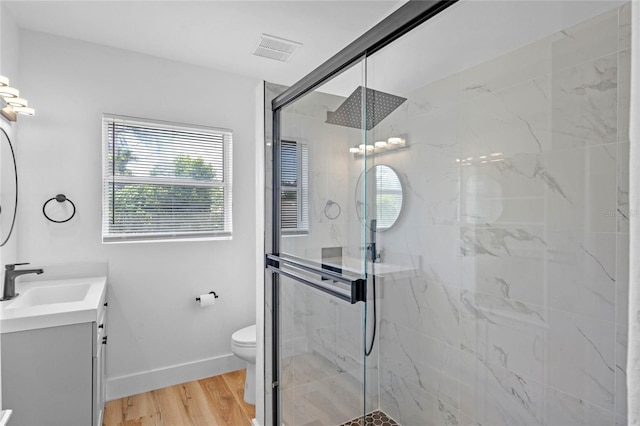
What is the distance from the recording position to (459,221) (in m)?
1.70

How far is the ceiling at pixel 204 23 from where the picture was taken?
2125 mm

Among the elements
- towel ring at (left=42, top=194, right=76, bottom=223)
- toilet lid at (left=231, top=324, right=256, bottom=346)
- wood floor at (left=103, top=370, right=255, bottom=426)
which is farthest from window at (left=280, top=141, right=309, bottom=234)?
towel ring at (left=42, top=194, right=76, bottom=223)

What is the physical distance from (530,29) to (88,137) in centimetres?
268

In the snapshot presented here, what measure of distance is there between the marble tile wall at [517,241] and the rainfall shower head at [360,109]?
3.2 inches

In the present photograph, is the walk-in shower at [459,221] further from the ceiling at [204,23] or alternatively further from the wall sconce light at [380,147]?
the ceiling at [204,23]

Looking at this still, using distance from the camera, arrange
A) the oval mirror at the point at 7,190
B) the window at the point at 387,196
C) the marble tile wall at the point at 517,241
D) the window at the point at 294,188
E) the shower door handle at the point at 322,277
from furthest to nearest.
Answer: the oval mirror at the point at 7,190
the window at the point at 294,188
the window at the point at 387,196
the shower door handle at the point at 322,277
the marble tile wall at the point at 517,241

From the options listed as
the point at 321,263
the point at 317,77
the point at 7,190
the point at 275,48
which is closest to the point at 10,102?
the point at 7,190

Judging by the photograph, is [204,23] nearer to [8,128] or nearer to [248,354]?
[8,128]

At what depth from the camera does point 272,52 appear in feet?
8.73

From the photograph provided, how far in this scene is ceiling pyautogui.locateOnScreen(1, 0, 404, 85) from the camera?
6.97 ft

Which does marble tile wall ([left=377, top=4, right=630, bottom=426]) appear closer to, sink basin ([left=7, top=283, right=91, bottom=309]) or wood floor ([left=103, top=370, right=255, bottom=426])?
wood floor ([left=103, top=370, right=255, bottom=426])

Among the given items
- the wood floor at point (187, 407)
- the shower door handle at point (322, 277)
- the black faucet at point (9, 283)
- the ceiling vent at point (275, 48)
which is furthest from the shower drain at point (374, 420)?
the ceiling vent at point (275, 48)

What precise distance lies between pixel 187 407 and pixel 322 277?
164cm

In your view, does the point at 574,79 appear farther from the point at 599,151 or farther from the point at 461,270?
the point at 461,270
